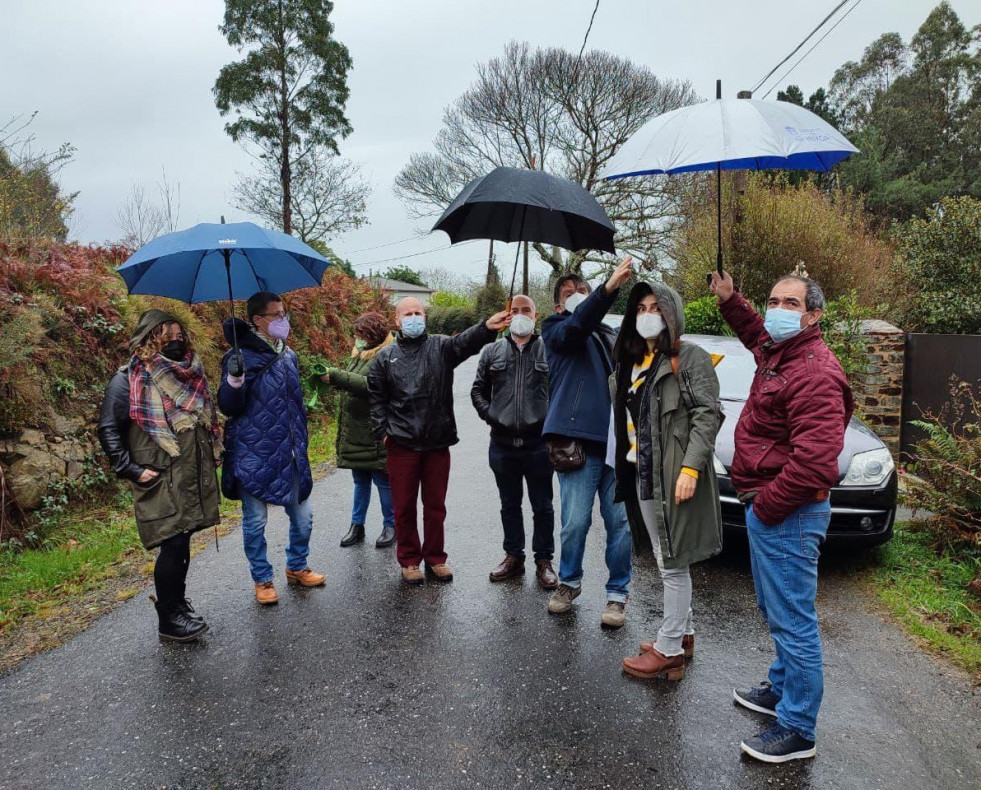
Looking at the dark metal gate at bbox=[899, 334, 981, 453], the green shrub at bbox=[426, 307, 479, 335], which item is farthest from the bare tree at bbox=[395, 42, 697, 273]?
the dark metal gate at bbox=[899, 334, 981, 453]

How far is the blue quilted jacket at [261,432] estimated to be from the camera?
3.95 metres

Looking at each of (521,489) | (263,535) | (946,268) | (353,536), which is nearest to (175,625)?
(263,535)

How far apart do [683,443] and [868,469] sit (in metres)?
2.32

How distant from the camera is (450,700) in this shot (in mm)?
3047

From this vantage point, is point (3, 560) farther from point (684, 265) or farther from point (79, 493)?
→ point (684, 265)

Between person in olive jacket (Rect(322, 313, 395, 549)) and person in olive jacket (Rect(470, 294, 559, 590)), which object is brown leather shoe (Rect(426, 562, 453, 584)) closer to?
person in olive jacket (Rect(470, 294, 559, 590))

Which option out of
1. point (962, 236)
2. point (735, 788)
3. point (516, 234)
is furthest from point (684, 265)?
point (735, 788)

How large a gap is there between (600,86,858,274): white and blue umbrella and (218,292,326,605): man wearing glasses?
89.1 inches

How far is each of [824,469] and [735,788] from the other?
1245 millimetres

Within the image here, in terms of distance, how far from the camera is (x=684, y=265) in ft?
48.9

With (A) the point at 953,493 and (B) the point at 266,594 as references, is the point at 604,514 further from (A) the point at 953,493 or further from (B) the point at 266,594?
(A) the point at 953,493

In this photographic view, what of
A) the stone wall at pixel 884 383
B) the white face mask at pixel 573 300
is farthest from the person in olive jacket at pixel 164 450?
the stone wall at pixel 884 383

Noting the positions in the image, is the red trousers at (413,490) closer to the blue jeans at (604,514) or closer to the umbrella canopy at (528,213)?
the blue jeans at (604,514)

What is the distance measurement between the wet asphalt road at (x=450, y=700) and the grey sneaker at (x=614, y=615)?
2.6 inches
